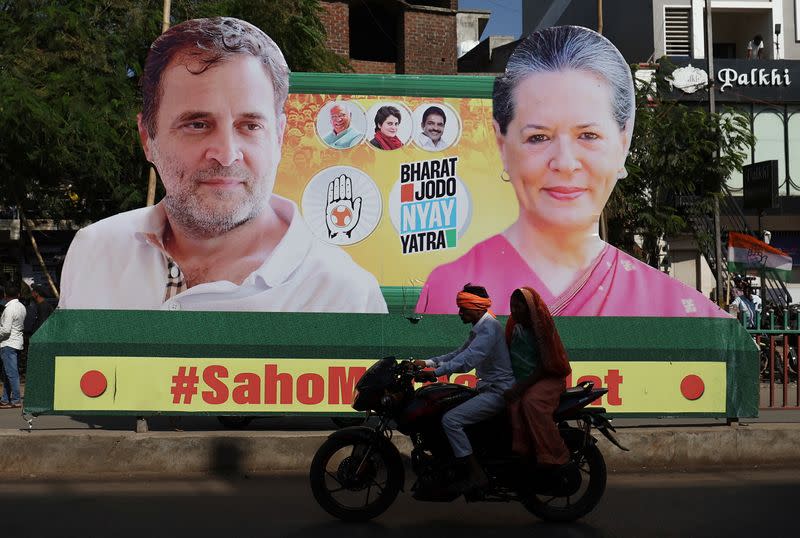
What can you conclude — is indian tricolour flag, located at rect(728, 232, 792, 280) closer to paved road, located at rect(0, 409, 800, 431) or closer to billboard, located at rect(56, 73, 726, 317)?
paved road, located at rect(0, 409, 800, 431)

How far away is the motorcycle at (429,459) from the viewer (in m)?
6.23

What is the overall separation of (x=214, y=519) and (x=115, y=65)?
439 inches

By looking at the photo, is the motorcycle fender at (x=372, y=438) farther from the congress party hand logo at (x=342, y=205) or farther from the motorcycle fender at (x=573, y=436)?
the congress party hand logo at (x=342, y=205)

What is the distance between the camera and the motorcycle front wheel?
631 centimetres

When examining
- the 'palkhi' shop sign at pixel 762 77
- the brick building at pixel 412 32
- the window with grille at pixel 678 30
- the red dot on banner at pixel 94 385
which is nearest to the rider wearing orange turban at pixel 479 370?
the red dot on banner at pixel 94 385

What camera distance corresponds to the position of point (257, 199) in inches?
350

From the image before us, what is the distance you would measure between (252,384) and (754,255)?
536 inches

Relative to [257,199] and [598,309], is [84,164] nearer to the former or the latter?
[257,199]

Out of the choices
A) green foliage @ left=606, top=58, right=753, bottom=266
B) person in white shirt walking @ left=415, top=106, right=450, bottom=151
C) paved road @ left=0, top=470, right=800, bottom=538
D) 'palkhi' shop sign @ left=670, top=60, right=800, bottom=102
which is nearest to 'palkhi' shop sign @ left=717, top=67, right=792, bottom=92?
'palkhi' shop sign @ left=670, top=60, right=800, bottom=102

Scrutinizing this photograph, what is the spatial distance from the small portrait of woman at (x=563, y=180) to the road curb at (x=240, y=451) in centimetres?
120

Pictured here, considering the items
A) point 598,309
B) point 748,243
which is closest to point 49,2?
point 598,309

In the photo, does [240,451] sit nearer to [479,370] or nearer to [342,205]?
[342,205]

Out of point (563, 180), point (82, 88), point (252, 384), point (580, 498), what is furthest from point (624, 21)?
point (580, 498)

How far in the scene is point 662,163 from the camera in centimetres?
1823
